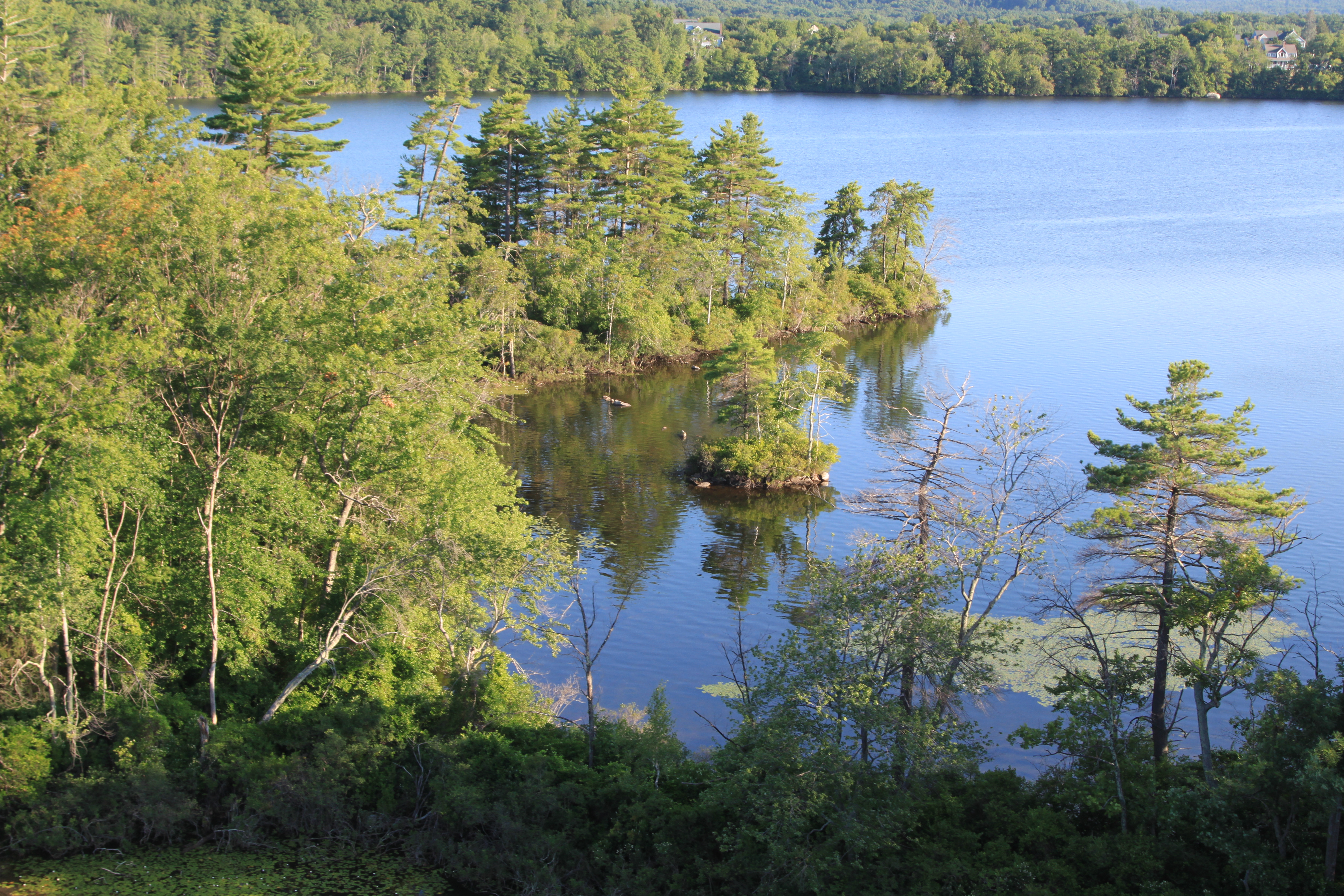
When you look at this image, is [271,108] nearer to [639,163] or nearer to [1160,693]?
[639,163]

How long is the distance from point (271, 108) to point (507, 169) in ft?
52.9

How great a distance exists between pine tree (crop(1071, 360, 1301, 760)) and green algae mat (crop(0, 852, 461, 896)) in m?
16.2

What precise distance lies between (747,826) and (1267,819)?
926 cm

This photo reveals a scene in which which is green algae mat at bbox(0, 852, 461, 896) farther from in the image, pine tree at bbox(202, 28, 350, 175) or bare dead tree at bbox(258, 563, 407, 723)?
pine tree at bbox(202, 28, 350, 175)

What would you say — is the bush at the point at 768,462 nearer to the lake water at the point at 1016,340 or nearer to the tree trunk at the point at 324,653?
the lake water at the point at 1016,340

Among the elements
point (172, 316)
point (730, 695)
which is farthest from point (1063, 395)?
point (172, 316)

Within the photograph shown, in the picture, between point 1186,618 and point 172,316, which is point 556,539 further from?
point 1186,618

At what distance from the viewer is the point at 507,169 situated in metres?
68.2

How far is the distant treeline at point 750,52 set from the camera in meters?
152

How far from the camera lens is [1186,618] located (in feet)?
71.9

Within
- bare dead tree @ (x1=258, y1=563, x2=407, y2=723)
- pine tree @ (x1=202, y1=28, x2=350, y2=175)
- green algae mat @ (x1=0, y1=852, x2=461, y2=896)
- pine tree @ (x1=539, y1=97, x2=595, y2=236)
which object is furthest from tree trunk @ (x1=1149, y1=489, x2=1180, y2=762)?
pine tree @ (x1=539, y1=97, x2=595, y2=236)

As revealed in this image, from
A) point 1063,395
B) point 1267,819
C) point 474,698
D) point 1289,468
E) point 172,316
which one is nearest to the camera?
point 1267,819

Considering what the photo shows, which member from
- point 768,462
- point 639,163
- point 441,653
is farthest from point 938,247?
point 441,653

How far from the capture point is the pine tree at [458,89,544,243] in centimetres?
6612
